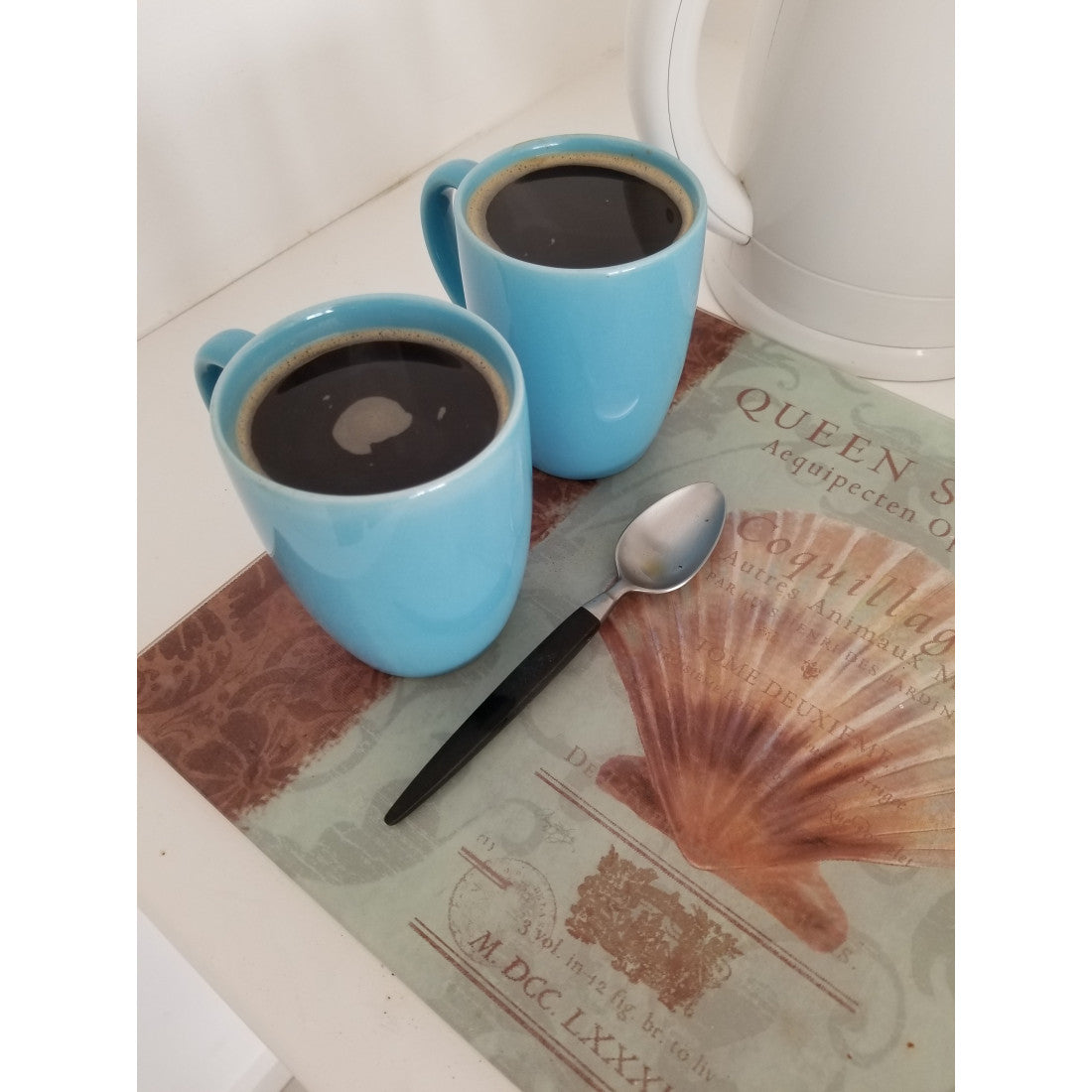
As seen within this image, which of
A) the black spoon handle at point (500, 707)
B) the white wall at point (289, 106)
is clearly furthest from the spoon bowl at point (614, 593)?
the white wall at point (289, 106)

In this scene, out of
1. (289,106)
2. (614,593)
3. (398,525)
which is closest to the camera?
(398,525)

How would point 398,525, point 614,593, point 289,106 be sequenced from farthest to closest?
point 289,106
point 614,593
point 398,525

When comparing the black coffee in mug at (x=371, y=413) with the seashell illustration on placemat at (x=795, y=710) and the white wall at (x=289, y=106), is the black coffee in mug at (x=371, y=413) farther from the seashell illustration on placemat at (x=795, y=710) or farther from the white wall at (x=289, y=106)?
the white wall at (x=289, y=106)

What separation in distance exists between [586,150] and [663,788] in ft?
0.97

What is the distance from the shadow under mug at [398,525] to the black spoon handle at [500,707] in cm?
2

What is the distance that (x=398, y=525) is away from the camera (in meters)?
0.29

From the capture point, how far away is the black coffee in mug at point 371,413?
1.06ft

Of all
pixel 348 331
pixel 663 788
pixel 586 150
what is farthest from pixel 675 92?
pixel 663 788

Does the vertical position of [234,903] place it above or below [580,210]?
below

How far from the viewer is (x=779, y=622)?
39 cm

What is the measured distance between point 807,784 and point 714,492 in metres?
0.14

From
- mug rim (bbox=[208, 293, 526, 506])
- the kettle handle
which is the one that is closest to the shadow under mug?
mug rim (bbox=[208, 293, 526, 506])

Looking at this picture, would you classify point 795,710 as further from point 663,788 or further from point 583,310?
point 583,310

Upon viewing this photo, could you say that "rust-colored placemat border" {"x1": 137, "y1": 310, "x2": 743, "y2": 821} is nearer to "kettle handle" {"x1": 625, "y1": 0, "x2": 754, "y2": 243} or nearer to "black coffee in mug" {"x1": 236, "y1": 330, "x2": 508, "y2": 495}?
"black coffee in mug" {"x1": 236, "y1": 330, "x2": 508, "y2": 495}
